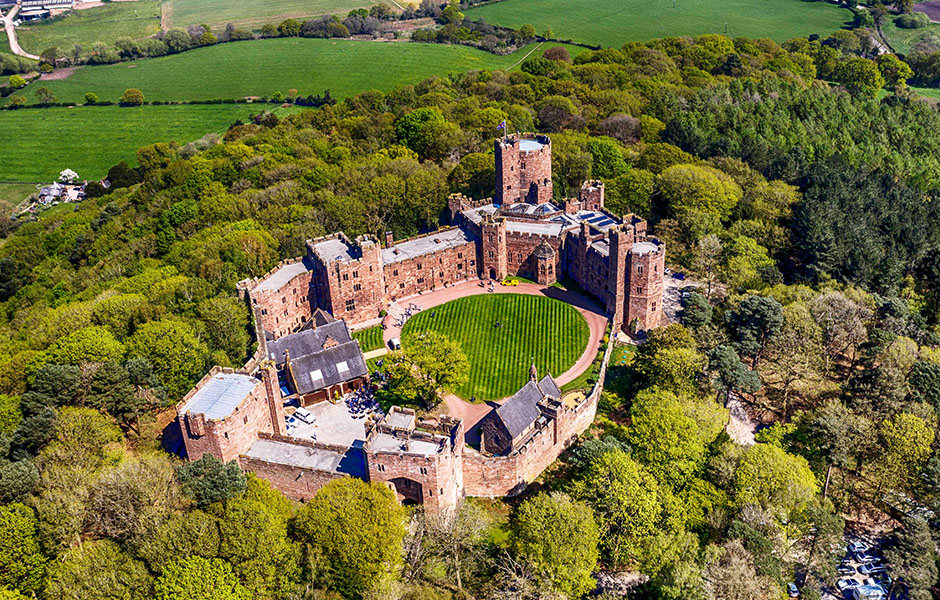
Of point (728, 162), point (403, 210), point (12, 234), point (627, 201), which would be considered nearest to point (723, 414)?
point (627, 201)

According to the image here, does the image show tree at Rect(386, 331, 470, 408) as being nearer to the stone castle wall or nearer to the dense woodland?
the dense woodland

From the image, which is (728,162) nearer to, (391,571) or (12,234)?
(391,571)

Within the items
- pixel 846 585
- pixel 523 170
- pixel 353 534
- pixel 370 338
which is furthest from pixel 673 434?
pixel 523 170

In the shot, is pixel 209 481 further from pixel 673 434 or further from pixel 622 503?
pixel 673 434

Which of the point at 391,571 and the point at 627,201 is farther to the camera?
the point at 627,201

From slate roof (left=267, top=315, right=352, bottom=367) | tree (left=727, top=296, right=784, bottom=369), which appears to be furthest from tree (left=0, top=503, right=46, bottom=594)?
tree (left=727, top=296, right=784, bottom=369)

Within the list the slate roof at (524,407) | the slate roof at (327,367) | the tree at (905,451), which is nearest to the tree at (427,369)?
the slate roof at (327,367)
